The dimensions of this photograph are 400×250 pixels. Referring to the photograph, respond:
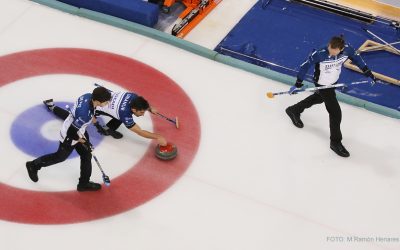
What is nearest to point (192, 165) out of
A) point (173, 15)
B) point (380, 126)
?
point (380, 126)

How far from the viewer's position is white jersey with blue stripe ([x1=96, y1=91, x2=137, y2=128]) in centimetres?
589

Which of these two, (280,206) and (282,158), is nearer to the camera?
(280,206)

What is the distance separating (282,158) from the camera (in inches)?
254

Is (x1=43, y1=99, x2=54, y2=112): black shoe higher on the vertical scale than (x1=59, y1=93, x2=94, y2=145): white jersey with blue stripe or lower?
lower

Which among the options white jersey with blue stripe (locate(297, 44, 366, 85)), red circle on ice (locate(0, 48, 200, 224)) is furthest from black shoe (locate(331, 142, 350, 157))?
red circle on ice (locate(0, 48, 200, 224))

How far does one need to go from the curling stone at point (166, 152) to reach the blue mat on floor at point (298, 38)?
223 cm

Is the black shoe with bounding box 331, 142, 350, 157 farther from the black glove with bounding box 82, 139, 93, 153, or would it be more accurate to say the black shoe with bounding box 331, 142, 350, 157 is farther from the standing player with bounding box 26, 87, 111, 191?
the black glove with bounding box 82, 139, 93, 153

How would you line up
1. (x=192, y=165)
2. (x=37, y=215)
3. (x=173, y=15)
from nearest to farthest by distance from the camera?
(x=37, y=215)
(x=192, y=165)
(x=173, y=15)

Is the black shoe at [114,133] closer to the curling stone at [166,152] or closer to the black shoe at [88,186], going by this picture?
the curling stone at [166,152]

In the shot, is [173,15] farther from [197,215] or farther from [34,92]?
[197,215]

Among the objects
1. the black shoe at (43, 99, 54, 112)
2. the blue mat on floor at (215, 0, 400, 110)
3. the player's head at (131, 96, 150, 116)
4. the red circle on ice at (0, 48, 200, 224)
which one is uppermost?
the player's head at (131, 96, 150, 116)

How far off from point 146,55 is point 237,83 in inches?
49.2

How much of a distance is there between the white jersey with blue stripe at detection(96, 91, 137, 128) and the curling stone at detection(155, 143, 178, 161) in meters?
0.49

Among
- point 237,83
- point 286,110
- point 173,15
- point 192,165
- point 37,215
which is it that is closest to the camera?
point 37,215
